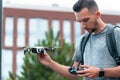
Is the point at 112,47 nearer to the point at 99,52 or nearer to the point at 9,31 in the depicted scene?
the point at 99,52

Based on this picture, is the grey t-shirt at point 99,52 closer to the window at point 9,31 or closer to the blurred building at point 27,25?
the blurred building at point 27,25

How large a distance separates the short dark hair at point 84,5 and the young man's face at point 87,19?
1.1 inches

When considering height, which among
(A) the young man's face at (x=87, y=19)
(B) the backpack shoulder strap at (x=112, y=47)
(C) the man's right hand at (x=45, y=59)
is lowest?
(C) the man's right hand at (x=45, y=59)

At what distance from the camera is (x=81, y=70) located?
10.6 feet

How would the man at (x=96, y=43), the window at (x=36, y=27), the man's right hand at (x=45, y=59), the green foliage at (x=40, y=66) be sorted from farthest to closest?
the window at (x=36, y=27)
the green foliage at (x=40, y=66)
the man's right hand at (x=45, y=59)
the man at (x=96, y=43)

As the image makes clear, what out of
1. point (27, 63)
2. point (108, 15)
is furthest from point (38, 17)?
point (27, 63)

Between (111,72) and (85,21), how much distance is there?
1.41ft

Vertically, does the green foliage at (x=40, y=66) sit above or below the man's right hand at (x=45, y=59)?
below

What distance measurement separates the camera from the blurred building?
5744 centimetres

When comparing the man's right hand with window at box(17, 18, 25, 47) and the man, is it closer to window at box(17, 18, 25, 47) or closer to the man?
→ the man

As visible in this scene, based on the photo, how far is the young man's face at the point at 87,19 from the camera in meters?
3.37

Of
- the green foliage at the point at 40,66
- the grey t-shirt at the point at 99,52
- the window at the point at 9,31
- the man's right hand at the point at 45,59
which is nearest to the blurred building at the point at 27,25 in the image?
the window at the point at 9,31

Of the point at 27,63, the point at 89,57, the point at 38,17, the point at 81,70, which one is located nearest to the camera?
the point at 81,70

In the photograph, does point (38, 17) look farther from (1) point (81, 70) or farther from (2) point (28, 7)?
(1) point (81, 70)
